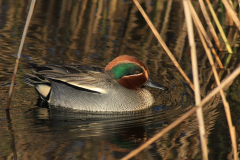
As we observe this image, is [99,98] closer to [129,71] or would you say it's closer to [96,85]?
[96,85]

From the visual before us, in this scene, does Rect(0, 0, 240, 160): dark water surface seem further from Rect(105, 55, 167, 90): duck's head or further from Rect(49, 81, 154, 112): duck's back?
Rect(105, 55, 167, 90): duck's head

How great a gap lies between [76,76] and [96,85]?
36 centimetres

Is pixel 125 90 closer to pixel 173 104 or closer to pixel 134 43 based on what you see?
pixel 173 104

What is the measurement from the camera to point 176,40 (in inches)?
373

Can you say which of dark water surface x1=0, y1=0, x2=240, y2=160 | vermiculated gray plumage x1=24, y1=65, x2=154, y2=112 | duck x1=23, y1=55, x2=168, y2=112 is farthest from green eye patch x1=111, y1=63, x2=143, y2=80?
dark water surface x1=0, y1=0, x2=240, y2=160

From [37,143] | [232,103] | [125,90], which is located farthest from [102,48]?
[37,143]

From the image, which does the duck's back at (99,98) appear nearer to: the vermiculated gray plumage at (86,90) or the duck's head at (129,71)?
the vermiculated gray plumage at (86,90)

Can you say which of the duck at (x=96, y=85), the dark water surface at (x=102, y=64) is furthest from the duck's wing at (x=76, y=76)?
the dark water surface at (x=102, y=64)

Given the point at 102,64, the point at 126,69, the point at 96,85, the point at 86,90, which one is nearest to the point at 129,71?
the point at 126,69

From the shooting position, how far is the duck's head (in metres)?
6.34

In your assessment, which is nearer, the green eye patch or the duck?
the duck

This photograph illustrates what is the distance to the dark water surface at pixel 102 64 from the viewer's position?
4699 millimetres

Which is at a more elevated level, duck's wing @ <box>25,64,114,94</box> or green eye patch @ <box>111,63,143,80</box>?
green eye patch @ <box>111,63,143,80</box>

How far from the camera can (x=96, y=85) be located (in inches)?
245
